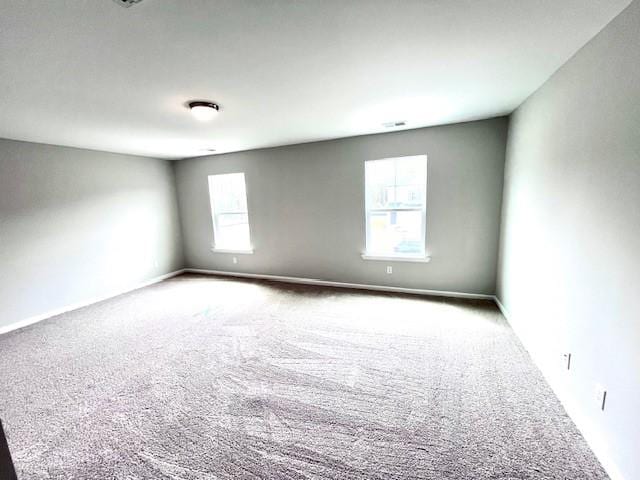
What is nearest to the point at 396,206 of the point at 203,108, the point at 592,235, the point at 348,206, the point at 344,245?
the point at 348,206

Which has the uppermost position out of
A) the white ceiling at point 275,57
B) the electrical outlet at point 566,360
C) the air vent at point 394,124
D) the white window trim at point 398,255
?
the air vent at point 394,124

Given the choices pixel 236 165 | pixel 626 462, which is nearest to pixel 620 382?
pixel 626 462

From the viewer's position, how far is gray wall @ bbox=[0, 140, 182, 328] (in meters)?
3.47

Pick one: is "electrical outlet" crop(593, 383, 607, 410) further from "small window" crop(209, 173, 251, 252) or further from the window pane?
"small window" crop(209, 173, 251, 252)

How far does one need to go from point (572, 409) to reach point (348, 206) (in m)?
3.24

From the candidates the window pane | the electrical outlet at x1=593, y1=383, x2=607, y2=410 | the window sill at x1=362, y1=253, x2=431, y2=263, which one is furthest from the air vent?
the electrical outlet at x1=593, y1=383, x2=607, y2=410

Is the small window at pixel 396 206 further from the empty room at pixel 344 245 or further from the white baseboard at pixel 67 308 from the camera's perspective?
the white baseboard at pixel 67 308

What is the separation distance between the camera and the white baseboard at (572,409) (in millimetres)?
1464

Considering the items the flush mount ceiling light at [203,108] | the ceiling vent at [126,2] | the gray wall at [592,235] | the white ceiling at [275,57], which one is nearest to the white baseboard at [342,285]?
the gray wall at [592,235]

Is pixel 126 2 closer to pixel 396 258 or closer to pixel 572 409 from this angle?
pixel 572 409

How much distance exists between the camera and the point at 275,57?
1.74 meters

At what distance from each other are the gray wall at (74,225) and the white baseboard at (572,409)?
5.83 m

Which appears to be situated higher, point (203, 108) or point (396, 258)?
point (203, 108)

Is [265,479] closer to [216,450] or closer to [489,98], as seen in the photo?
[216,450]
